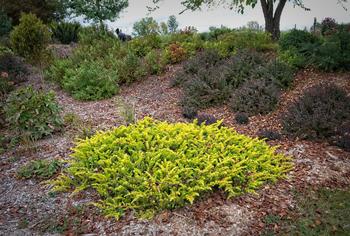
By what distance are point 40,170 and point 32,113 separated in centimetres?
187

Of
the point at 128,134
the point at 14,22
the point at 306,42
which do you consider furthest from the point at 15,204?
the point at 14,22

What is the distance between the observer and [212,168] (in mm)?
4965

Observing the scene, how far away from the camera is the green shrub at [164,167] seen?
14.9ft

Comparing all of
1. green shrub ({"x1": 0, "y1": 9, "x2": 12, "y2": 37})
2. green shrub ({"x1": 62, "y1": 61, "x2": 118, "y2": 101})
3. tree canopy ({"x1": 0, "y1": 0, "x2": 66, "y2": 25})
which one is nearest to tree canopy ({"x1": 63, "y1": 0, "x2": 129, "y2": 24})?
tree canopy ({"x1": 0, "y1": 0, "x2": 66, "y2": 25})

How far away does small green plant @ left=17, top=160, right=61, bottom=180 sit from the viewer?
5.66 metres

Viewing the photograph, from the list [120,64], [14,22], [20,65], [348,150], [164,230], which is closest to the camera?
[164,230]

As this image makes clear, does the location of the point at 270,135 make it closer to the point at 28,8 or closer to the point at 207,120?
the point at 207,120

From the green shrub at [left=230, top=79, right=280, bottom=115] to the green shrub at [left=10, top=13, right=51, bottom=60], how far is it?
8.10 meters

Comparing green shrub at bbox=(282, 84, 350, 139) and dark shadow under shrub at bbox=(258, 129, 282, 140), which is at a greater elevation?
green shrub at bbox=(282, 84, 350, 139)

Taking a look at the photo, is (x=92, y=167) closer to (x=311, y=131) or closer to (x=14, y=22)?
(x=311, y=131)

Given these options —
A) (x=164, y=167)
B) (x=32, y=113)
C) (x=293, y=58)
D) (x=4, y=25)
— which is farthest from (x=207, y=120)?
(x=4, y=25)

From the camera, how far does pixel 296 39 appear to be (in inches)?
410

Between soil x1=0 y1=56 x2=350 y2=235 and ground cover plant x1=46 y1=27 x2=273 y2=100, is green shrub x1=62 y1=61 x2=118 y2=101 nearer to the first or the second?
ground cover plant x1=46 y1=27 x2=273 y2=100

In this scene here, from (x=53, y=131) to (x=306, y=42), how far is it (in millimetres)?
7413
